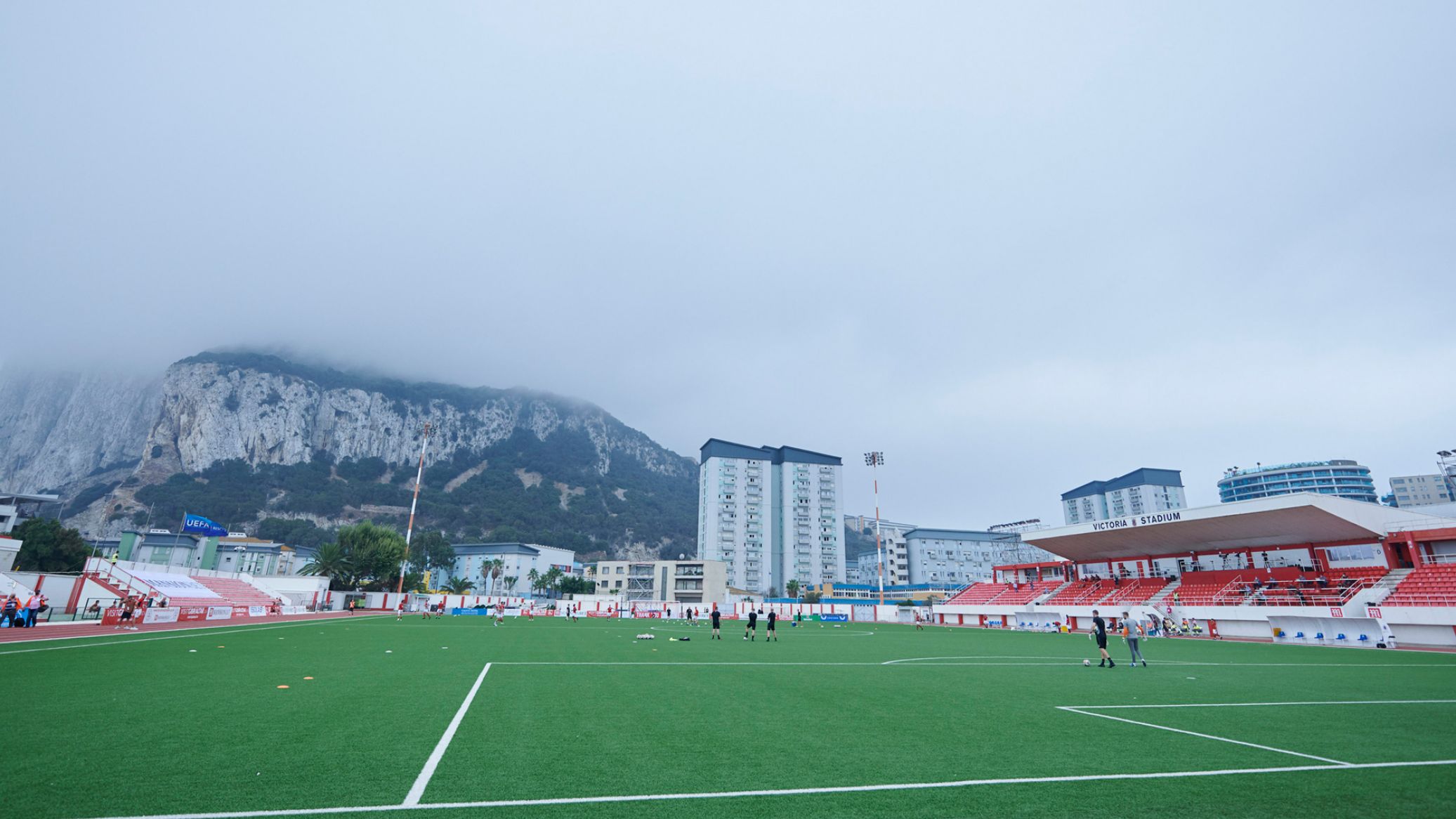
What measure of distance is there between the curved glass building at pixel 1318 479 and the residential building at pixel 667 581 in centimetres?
12640

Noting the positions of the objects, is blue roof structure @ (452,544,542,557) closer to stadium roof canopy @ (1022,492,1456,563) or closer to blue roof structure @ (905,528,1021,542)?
blue roof structure @ (905,528,1021,542)

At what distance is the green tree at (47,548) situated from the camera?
67.5m

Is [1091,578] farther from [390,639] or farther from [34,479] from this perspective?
[34,479]

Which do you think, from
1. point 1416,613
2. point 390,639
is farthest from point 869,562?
point 390,639

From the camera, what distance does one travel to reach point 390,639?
26.2 m

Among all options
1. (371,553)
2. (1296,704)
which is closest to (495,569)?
(371,553)

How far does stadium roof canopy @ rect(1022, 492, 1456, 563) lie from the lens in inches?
1471

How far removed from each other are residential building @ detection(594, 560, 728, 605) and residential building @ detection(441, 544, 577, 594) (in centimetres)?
2323

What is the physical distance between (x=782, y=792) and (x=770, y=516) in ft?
434

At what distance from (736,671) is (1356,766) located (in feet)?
40.9

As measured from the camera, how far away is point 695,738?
851 cm

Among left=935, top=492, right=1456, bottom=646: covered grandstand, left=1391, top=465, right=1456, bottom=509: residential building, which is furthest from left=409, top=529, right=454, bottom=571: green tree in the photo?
left=1391, top=465, right=1456, bottom=509: residential building

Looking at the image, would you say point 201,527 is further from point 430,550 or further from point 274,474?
point 274,474

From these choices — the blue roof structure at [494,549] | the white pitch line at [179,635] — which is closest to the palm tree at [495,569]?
the blue roof structure at [494,549]
